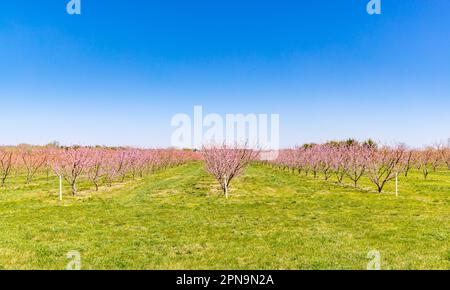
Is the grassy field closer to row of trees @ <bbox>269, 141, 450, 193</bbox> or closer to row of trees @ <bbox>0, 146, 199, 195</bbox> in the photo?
row of trees @ <bbox>0, 146, 199, 195</bbox>

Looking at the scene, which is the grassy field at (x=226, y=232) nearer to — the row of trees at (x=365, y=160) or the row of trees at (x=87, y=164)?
the row of trees at (x=87, y=164)

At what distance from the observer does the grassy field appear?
7.72 m

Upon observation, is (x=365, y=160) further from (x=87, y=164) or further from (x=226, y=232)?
(x=87, y=164)

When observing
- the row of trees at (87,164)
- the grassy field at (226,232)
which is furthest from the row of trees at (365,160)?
the row of trees at (87,164)

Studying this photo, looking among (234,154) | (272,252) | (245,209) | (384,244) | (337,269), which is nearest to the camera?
(337,269)

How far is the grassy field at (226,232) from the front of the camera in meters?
7.72

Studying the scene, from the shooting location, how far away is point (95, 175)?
74.7 feet

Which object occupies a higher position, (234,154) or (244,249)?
(234,154)

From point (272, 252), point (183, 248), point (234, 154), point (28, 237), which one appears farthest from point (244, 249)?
point (234, 154)

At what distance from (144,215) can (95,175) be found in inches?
424

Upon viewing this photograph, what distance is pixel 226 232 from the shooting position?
1063 cm

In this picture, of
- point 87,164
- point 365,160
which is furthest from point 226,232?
point 365,160

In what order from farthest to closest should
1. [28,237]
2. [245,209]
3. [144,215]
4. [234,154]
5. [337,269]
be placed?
[234,154] < [245,209] < [144,215] < [28,237] < [337,269]
